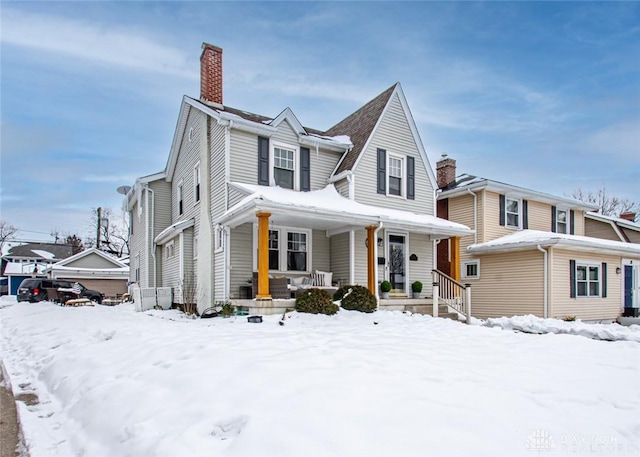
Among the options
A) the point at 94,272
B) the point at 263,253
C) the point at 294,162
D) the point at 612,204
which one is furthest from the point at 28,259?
the point at 612,204

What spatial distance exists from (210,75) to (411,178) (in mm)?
8354

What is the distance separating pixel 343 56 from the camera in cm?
1781

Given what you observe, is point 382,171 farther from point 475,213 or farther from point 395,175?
point 475,213

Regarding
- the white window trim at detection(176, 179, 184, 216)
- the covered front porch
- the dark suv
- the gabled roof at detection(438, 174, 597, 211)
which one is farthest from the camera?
the dark suv

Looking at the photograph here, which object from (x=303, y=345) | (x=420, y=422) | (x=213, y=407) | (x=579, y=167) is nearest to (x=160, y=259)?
(x=303, y=345)

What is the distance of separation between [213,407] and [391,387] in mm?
1744

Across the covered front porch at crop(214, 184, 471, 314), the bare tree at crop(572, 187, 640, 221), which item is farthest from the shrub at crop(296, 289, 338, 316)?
the bare tree at crop(572, 187, 640, 221)

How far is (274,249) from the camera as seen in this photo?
13.3 metres

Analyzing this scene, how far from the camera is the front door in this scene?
49.2ft

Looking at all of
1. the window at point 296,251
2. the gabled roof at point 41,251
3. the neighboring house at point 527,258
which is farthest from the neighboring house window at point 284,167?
the gabled roof at point 41,251

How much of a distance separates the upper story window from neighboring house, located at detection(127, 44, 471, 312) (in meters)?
8.72

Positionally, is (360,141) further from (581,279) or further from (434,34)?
(581,279)

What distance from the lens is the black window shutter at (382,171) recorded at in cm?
1515

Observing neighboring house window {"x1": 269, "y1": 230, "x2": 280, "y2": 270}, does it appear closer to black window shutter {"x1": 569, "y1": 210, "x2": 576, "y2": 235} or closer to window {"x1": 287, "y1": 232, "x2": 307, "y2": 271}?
window {"x1": 287, "y1": 232, "x2": 307, "y2": 271}
